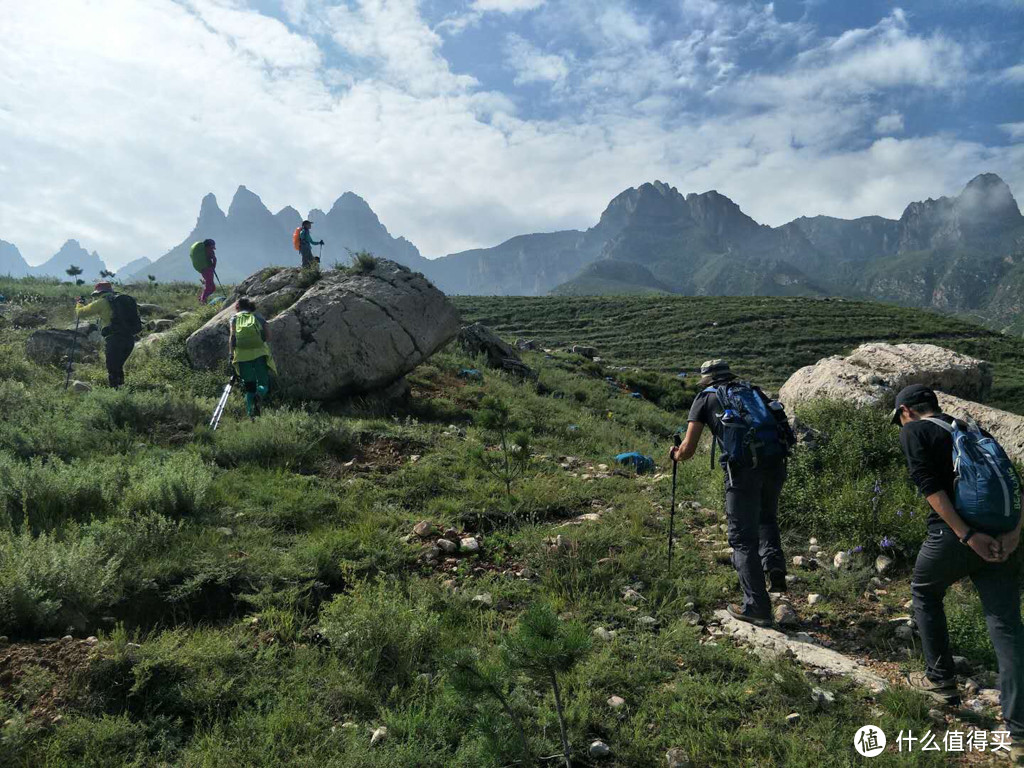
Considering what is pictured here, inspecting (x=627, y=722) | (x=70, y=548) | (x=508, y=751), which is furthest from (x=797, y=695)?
(x=70, y=548)

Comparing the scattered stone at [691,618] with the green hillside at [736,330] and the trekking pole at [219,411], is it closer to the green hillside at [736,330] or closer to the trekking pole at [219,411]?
the trekking pole at [219,411]

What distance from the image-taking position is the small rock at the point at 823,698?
3641 millimetres

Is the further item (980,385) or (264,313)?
(264,313)

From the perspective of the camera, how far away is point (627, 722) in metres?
3.58

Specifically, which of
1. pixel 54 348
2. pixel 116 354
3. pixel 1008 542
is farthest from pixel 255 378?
pixel 1008 542

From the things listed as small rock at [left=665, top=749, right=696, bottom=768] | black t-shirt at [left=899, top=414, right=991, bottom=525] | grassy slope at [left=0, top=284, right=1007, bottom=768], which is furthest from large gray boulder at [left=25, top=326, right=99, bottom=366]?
black t-shirt at [left=899, top=414, right=991, bottom=525]

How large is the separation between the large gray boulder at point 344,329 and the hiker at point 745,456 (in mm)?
7353

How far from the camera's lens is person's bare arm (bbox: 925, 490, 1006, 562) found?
11.6 ft

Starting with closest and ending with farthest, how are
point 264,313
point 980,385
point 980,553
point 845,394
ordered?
point 980,553 < point 845,394 < point 980,385 < point 264,313

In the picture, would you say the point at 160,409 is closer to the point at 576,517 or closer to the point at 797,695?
the point at 576,517

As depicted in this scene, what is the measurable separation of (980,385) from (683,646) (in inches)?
364

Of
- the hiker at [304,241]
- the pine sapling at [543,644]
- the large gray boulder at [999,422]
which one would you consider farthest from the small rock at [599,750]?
the hiker at [304,241]

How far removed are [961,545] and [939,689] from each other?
0.98 metres

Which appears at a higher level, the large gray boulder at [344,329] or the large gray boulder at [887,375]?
the large gray boulder at [344,329]
